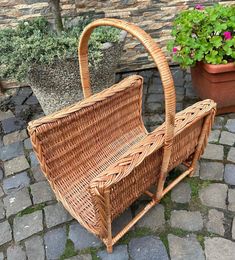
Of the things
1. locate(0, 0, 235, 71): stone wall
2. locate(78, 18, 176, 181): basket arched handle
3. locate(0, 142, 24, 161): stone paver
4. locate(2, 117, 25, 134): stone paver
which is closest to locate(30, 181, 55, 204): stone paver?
locate(0, 142, 24, 161): stone paver

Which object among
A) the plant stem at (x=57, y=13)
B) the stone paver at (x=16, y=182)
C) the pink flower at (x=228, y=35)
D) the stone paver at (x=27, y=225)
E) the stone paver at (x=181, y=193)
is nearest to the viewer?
the stone paver at (x=27, y=225)

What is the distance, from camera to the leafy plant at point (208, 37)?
2.45 metres

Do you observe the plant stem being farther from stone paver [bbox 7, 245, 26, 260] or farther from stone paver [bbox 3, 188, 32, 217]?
stone paver [bbox 7, 245, 26, 260]

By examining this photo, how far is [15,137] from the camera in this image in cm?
280

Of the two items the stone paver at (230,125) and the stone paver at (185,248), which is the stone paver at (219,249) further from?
the stone paver at (230,125)

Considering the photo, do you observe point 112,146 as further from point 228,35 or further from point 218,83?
point 228,35

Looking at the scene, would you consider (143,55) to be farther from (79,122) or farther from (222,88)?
(79,122)

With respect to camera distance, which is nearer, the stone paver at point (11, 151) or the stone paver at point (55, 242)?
the stone paver at point (55, 242)

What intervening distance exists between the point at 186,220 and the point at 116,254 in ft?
1.57

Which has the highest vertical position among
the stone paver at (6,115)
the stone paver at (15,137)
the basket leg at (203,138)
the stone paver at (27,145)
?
the basket leg at (203,138)

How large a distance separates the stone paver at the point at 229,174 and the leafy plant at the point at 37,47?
1242mm

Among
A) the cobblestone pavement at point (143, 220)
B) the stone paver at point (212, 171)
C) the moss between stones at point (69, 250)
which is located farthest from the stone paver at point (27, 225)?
the stone paver at point (212, 171)

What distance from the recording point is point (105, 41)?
8.50 feet

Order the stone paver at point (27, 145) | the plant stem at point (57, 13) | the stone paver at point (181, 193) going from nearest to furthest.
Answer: the stone paver at point (181, 193), the plant stem at point (57, 13), the stone paver at point (27, 145)
